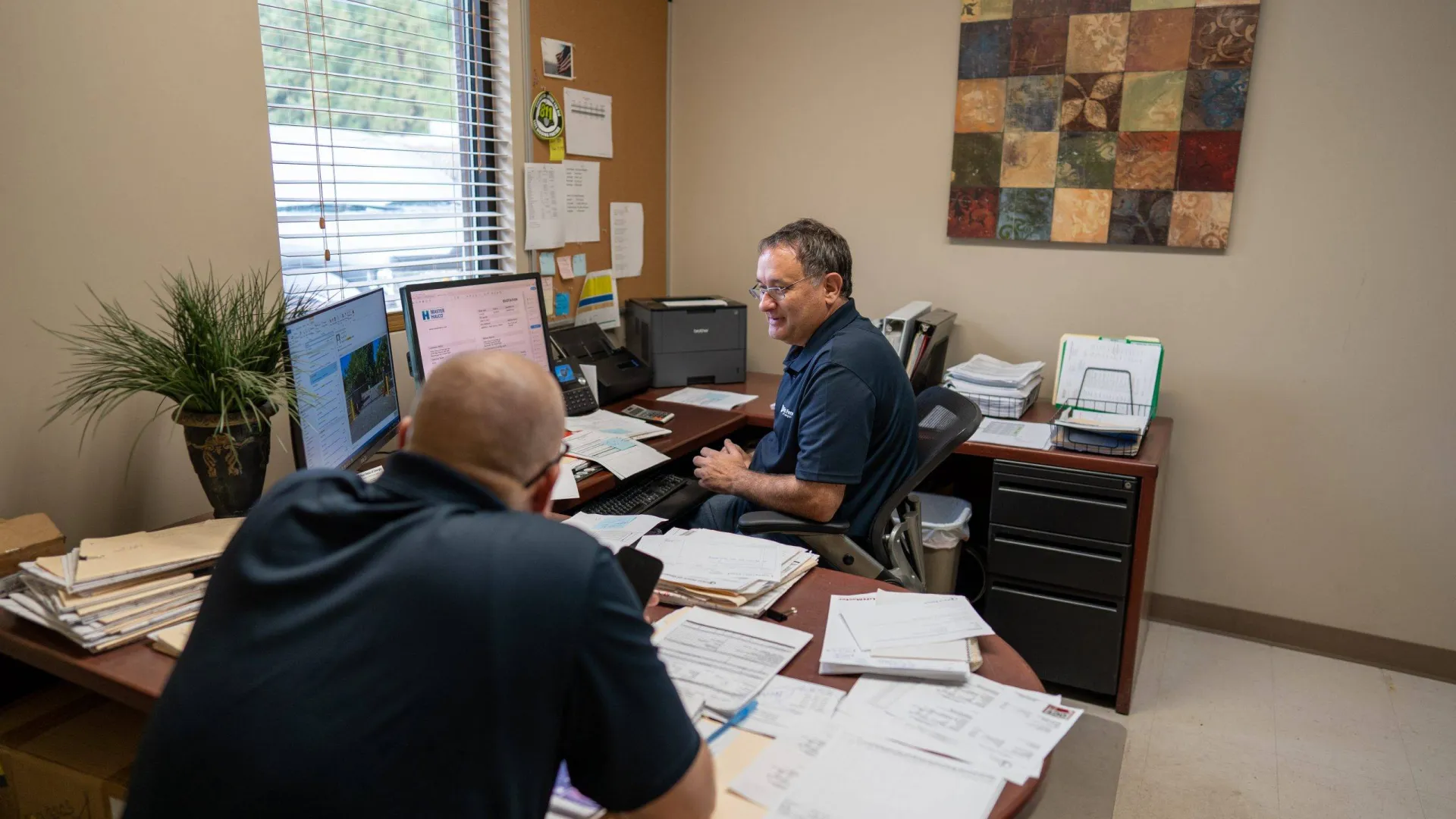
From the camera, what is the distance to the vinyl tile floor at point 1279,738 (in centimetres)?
236

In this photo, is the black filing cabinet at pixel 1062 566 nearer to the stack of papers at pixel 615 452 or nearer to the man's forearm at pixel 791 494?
the man's forearm at pixel 791 494

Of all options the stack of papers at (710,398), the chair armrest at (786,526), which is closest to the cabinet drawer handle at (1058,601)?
the chair armrest at (786,526)

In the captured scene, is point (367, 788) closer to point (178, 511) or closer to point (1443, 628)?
point (178, 511)

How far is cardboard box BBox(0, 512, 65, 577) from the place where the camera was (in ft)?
5.36

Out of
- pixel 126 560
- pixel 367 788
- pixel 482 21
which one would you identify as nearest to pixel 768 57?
pixel 482 21

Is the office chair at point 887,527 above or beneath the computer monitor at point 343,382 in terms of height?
beneath

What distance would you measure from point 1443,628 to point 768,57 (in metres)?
3.07

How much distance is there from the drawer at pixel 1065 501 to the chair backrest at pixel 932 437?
21.3 inches

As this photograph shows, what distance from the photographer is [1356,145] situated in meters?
2.85

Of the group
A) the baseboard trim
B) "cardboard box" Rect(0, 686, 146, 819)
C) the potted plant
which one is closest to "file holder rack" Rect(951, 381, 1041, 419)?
the baseboard trim

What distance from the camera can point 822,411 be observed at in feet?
7.09

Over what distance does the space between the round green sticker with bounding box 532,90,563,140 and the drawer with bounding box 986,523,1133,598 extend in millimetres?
1949

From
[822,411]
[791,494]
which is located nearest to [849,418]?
[822,411]

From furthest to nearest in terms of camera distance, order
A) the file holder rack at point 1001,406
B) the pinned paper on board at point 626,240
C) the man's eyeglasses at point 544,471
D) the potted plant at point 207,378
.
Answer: the pinned paper on board at point 626,240 → the file holder rack at point 1001,406 → the potted plant at point 207,378 → the man's eyeglasses at point 544,471
